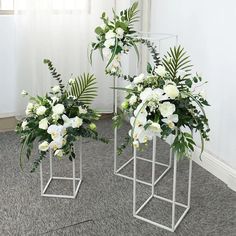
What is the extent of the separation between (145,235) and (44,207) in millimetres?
588

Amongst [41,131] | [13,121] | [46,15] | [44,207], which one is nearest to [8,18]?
[46,15]

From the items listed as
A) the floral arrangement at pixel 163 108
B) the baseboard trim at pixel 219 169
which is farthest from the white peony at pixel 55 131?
the baseboard trim at pixel 219 169

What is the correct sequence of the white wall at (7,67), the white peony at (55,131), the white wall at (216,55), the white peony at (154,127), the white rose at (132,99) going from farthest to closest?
the white wall at (7,67)
the white wall at (216,55)
the white peony at (55,131)
the white rose at (132,99)
the white peony at (154,127)

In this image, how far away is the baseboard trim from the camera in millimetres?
2467

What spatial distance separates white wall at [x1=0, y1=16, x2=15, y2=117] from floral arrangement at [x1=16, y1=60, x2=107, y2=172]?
1178 mm

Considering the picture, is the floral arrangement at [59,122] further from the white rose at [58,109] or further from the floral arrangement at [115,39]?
the floral arrangement at [115,39]

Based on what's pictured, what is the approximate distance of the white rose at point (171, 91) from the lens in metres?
1.75

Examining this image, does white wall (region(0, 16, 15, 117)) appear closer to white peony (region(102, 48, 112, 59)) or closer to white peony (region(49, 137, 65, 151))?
white peony (region(102, 48, 112, 59))

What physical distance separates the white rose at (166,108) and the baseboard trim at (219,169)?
921mm

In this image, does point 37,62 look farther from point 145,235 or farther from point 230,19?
point 145,235

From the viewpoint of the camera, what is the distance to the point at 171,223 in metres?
2.08

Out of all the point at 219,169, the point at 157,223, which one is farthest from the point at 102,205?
the point at 219,169

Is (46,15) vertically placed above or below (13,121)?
above

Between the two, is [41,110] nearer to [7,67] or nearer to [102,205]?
[102,205]
